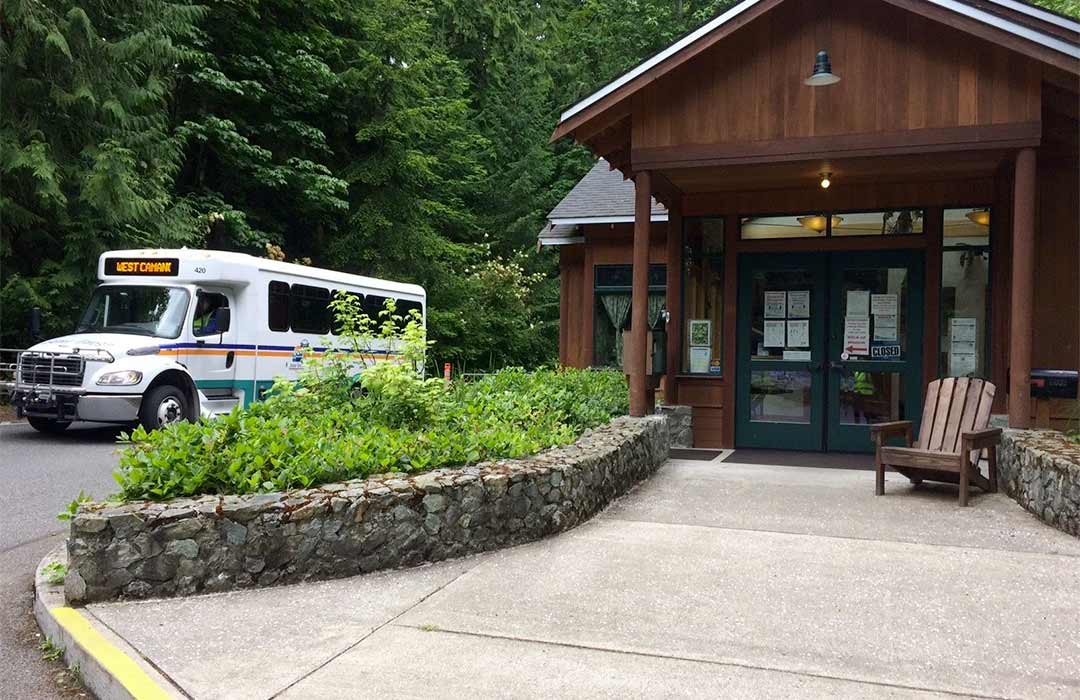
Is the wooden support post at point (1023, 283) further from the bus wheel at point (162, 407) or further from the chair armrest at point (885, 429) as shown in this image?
the bus wheel at point (162, 407)

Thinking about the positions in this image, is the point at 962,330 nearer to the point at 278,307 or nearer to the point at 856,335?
the point at 856,335

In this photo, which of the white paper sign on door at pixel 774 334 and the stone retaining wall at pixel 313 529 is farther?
the white paper sign on door at pixel 774 334

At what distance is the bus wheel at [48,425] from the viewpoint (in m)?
12.0

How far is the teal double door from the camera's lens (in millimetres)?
10180

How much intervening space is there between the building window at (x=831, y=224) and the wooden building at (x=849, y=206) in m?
0.03

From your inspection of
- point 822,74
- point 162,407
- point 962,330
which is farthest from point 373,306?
point 962,330

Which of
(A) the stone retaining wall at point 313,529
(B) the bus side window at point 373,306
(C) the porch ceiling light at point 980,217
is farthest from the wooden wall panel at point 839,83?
(B) the bus side window at point 373,306

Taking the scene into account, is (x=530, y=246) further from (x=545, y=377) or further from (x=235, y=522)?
(x=235, y=522)

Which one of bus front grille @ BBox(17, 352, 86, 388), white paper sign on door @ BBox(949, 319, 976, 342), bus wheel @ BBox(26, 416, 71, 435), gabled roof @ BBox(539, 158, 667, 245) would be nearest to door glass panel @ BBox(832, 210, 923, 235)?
white paper sign on door @ BBox(949, 319, 976, 342)

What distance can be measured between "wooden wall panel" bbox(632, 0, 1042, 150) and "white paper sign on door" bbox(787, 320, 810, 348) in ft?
8.74

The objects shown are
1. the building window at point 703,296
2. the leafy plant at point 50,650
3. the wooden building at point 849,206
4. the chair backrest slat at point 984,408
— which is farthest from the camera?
the building window at point 703,296

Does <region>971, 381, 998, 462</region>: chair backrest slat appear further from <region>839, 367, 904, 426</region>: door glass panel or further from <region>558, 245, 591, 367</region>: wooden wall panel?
<region>558, 245, 591, 367</region>: wooden wall panel

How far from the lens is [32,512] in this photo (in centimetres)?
727

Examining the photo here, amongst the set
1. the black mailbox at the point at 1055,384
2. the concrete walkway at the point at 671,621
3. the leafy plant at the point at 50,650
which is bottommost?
the leafy plant at the point at 50,650
